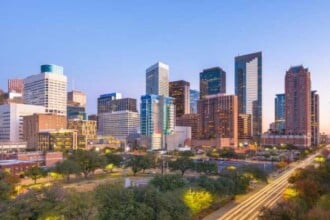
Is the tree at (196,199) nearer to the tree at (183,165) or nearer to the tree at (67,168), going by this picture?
the tree at (183,165)

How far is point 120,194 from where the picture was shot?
1183 inches

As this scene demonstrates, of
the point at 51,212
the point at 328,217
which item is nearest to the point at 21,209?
the point at 51,212

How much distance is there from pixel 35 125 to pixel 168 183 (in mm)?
148933

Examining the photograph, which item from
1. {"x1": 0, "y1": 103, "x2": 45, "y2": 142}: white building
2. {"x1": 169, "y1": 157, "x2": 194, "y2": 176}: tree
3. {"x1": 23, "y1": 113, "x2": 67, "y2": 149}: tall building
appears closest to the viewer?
{"x1": 169, "y1": 157, "x2": 194, "y2": 176}: tree

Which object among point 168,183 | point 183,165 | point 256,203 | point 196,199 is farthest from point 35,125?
point 196,199

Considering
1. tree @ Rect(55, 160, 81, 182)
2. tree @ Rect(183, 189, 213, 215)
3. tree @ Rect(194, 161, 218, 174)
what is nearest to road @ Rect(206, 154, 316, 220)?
tree @ Rect(183, 189, 213, 215)

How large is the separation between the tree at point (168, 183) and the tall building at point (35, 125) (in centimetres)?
13917

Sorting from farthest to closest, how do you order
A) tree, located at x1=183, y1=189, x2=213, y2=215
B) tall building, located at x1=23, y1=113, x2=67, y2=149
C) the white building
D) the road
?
the white building → tall building, located at x1=23, y1=113, x2=67, y2=149 → the road → tree, located at x1=183, y1=189, x2=213, y2=215

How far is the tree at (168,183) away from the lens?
42938 millimetres

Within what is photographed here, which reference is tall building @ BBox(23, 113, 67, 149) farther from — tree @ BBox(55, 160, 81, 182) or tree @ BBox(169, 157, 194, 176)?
tree @ BBox(169, 157, 194, 176)

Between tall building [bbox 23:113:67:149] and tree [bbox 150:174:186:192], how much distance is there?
457 feet

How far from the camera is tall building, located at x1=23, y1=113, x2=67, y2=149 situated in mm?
171875

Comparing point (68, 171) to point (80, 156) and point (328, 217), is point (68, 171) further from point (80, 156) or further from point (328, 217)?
point (328, 217)

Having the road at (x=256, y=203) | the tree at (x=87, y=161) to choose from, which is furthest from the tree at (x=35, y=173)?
the road at (x=256, y=203)
